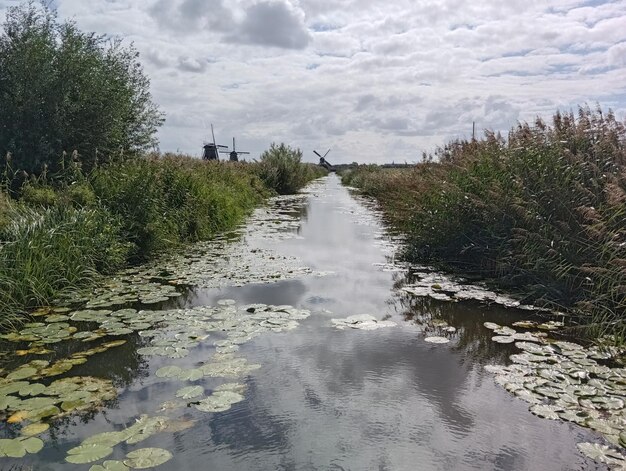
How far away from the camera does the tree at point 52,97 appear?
31.7ft

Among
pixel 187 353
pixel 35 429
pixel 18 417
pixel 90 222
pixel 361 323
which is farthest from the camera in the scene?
pixel 90 222

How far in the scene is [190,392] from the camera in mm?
3881

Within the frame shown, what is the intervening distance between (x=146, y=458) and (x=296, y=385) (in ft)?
4.70

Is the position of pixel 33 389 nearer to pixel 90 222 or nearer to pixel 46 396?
pixel 46 396

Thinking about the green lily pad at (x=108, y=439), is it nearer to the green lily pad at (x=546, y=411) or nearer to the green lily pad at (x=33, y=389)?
the green lily pad at (x=33, y=389)

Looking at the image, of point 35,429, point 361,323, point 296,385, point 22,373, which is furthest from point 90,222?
point 296,385

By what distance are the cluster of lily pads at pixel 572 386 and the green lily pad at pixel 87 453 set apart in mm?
2955

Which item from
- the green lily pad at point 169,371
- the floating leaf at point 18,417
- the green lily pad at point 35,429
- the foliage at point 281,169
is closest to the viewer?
the green lily pad at point 35,429

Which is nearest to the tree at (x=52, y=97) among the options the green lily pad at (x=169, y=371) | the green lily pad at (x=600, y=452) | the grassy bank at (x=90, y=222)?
the grassy bank at (x=90, y=222)

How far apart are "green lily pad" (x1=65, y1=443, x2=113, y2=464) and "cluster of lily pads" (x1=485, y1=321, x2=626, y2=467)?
2955 mm

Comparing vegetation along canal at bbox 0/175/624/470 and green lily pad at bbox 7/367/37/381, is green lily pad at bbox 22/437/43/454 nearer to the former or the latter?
vegetation along canal at bbox 0/175/624/470

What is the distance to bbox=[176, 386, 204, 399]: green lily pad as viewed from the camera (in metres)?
3.83

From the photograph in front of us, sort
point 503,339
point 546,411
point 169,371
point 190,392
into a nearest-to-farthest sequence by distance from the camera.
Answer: point 546,411
point 190,392
point 169,371
point 503,339

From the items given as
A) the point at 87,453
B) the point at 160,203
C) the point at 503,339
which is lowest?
the point at 503,339
